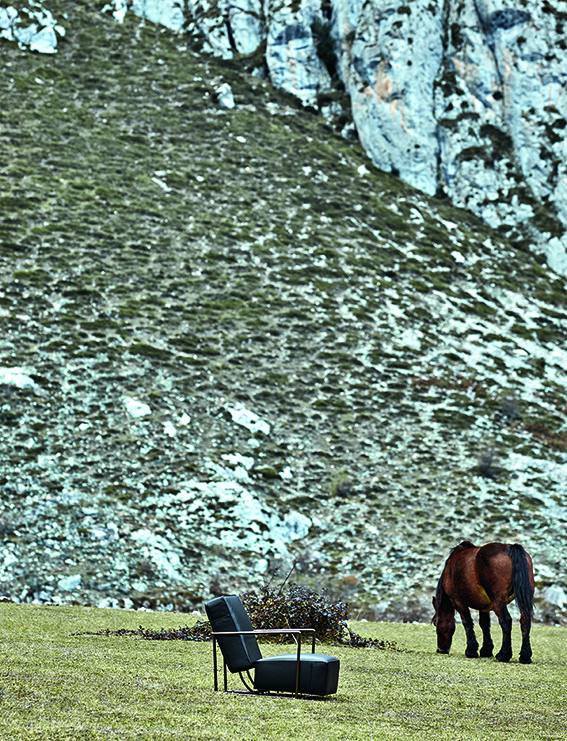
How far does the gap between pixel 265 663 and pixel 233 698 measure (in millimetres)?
578

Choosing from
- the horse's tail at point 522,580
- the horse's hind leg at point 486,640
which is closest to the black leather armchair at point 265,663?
the horse's tail at point 522,580

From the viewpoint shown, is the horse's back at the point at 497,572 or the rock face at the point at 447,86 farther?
the rock face at the point at 447,86

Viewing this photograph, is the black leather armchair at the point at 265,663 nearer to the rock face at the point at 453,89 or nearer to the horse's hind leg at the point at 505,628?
the horse's hind leg at the point at 505,628

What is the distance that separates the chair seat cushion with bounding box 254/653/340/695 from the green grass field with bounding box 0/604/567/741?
172 mm

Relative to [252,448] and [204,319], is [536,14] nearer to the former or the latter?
[204,319]

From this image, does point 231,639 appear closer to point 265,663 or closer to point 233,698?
point 265,663

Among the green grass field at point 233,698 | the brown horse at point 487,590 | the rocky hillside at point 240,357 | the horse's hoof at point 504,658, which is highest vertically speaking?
the rocky hillside at point 240,357

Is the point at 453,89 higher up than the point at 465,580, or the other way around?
the point at 453,89

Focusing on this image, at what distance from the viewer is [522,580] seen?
17.1 meters

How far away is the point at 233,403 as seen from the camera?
39344 mm

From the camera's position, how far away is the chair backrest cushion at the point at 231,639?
11727mm

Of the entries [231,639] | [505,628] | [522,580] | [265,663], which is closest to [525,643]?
[505,628]

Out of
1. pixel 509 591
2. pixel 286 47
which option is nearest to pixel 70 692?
pixel 509 591

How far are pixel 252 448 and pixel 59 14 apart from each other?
48.2 metres
